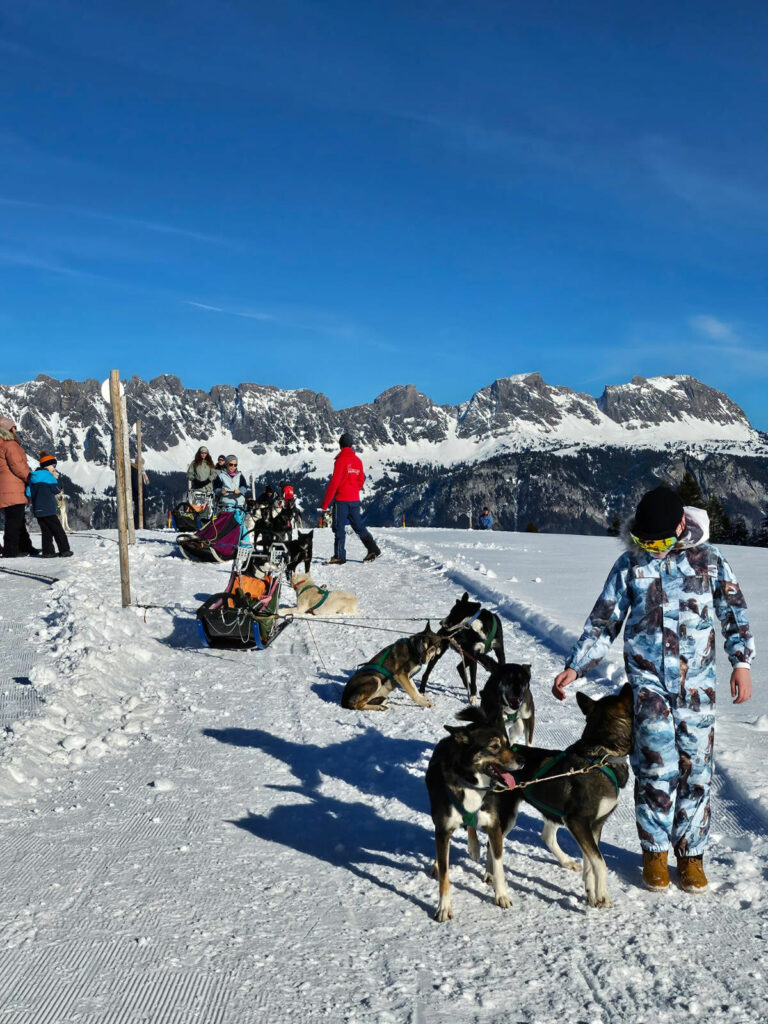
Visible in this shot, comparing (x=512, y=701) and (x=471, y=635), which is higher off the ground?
(x=471, y=635)

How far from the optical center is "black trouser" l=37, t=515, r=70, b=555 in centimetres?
1413

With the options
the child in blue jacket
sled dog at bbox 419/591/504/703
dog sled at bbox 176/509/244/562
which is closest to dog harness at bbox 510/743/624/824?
sled dog at bbox 419/591/504/703

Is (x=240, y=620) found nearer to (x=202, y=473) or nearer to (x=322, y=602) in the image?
(x=322, y=602)

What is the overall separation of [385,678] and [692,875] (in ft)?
11.0

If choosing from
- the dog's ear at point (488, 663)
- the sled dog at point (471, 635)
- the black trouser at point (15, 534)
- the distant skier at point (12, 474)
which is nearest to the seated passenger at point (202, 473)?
the black trouser at point (15, 534)

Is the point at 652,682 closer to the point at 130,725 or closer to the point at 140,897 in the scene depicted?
the point at 140,897

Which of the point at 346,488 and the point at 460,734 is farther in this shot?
the point at 346,488

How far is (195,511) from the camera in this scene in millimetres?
17938

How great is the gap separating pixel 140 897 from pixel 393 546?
16.6 metres

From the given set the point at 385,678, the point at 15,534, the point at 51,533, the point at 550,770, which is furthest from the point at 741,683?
the point at 15,534

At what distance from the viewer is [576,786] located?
12.2 ft

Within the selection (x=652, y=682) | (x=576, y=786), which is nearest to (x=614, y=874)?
(x=576, y=786)

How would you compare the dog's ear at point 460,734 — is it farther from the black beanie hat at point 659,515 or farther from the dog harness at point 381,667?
the dog harness at point 381,667

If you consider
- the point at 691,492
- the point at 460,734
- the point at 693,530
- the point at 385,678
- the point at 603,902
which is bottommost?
the point at 603,902
